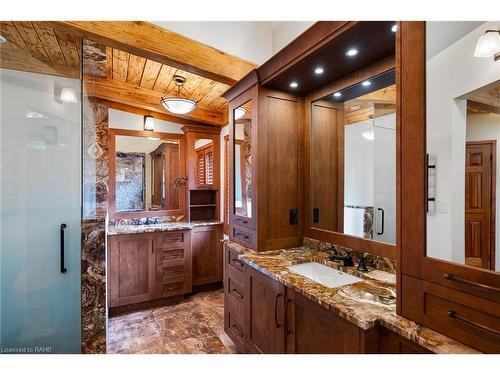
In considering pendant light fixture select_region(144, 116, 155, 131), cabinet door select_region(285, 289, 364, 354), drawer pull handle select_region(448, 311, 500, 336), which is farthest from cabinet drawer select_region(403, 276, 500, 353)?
pendant light fixture select_region(144, 116, 155, 131)

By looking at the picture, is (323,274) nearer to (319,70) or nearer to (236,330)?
(236,330)

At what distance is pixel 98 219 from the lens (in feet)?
6.63

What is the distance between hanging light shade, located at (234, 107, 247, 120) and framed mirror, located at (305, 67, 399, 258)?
583 millimetres

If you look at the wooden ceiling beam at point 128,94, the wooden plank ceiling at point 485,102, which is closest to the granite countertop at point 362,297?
the wooden plank ceiling at point 485,102

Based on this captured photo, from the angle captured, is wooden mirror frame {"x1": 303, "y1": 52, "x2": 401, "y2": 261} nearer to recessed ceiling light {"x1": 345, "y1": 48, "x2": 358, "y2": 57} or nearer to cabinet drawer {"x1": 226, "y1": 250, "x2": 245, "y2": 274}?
recessed ceiling light {"x1": 345, "y1": 48, "x2": 358, "y2": 57}

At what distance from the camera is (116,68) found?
8.79 feet

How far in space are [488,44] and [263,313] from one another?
180cm

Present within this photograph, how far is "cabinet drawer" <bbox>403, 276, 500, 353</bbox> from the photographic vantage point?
80 centimetres

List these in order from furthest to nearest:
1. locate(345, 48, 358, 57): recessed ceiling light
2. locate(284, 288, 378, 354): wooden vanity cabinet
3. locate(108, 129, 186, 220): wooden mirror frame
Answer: locate(108, 129, 186, 220): wooden mirror frame, locate(345, 48, 358, 57): recessed ceiling light, locate(284, 288, 378, 354): wooden vanity cabinet

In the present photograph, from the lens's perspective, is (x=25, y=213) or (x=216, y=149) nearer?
(x=25, y=213)

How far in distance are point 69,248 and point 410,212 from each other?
7.49 ft
